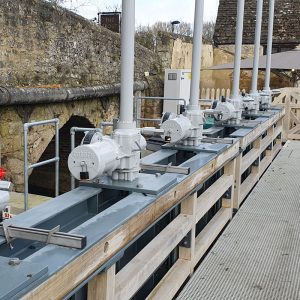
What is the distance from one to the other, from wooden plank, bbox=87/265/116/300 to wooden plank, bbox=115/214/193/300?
0.14m

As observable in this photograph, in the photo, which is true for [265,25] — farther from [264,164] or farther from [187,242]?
[187,242]

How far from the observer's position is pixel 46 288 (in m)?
1.55

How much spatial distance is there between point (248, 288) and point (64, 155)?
8.53 metres

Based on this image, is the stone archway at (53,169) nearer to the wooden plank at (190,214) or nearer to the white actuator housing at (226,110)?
the white actuator housing at (226,110)

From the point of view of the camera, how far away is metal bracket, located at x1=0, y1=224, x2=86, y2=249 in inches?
71.9

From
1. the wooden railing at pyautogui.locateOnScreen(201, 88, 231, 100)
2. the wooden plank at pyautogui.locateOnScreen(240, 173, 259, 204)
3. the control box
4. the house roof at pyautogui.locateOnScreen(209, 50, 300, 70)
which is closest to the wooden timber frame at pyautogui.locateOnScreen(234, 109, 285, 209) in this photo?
the wooden plank at pyautogui.locateOnScreen(240, 173, 259, 204)

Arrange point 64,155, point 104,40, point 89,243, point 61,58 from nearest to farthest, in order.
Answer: point 89,243
point 61,58
point 104,40
point 64,155

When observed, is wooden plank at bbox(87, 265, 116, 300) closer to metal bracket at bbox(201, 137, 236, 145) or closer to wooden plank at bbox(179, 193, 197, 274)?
wooden plank at bbox(179, 193, 197, 274)

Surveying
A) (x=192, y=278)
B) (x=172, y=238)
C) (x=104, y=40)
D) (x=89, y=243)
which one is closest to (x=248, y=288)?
(x=192, y=278)

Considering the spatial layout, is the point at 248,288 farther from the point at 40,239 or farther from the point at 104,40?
the point at 104,40

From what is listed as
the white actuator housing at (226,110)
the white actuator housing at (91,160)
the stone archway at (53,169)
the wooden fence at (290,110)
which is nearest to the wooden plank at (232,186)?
the white actuator housing at (226,110)

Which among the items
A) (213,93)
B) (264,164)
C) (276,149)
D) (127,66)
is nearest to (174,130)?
(127,66)

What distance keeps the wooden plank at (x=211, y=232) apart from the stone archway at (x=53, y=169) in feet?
20.6

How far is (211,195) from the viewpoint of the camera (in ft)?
12.3
